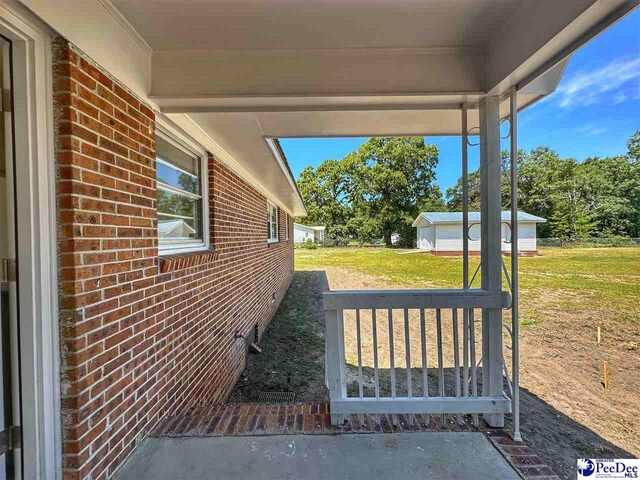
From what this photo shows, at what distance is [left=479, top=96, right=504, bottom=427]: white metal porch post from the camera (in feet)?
7.01

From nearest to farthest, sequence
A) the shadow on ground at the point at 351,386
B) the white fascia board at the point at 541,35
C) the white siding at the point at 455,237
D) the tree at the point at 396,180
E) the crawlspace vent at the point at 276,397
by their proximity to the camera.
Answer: the white fascia board at the point at 541,35 < the shadow on ground at the point at 351,386 < the crawlspace vent at the point at 276,397 < the white siding at the point at 455,237 < the tree at the point at 396,180

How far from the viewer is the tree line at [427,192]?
2514 centimetres

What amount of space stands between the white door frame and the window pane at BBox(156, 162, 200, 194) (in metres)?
1.03

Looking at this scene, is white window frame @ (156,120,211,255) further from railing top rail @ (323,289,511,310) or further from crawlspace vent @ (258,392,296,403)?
crawlspace vent @ (258,392,296,403)

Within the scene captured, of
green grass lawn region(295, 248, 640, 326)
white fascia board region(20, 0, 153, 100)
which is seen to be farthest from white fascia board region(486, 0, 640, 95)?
green grass lawn region(295, 248, 640, 326)

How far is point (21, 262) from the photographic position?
1335 millimetres

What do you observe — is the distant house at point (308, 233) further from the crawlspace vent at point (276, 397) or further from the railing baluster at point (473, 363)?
the railing baluster at point (473, 363)

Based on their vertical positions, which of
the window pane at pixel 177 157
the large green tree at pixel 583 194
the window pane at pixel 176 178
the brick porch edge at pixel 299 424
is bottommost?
the brick porch edge at pixel 299 424

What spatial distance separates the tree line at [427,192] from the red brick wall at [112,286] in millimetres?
24201

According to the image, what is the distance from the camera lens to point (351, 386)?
3617 millimetres

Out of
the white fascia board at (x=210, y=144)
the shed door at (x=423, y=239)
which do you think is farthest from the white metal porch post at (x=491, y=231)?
the shed door at (x=423, y=239)

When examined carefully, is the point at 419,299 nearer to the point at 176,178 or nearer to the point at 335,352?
the point at 335,352

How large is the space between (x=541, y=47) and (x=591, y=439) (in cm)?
335

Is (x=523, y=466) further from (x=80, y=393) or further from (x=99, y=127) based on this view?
(x=99, y=127)
